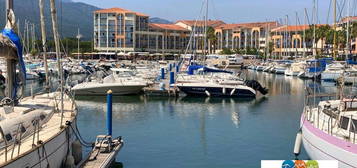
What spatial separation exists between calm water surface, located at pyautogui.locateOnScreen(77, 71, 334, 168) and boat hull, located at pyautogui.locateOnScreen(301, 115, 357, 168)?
10.9 feet

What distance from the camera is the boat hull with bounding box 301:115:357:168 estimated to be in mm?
17883

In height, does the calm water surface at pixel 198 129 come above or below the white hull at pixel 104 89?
below

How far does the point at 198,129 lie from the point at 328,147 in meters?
16.3

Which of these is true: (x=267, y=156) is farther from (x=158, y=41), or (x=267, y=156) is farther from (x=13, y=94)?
(x=158, y=41)

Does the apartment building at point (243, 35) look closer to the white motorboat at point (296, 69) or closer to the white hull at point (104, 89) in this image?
the white motorboat at point (296, 69)

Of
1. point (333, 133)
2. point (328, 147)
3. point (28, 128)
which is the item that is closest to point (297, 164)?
point (328, 147)

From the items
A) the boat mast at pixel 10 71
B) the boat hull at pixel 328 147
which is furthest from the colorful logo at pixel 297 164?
the boat mast at pixel 10 71

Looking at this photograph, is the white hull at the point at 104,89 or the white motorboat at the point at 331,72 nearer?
the white hull at the point at 104,89

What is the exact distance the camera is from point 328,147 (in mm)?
19609

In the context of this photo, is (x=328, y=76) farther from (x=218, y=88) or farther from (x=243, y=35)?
(x=243, y=35)

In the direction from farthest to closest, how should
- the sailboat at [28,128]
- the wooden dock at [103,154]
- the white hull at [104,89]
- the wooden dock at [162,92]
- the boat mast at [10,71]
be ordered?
the wooden dock at [162,92] → the white hull at [104,89] → the boat mast at [10,71] → the wooden dock at [103,154] → the sailboat at [28,128]

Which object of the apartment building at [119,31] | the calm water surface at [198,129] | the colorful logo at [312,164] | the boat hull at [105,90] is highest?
the apartment building at [119,31]

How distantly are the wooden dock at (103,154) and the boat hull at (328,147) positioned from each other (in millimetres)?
9394

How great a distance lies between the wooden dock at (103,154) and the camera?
20227mm
